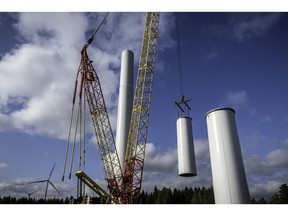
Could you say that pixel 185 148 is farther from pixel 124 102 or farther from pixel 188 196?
pixel 188 196

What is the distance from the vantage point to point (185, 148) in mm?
25906

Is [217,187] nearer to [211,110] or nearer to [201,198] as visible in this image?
[211,110]

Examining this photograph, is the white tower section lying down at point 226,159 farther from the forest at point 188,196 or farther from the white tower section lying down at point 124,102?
the forest at point 188,196

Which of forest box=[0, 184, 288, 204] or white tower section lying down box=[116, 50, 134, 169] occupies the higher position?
white tower section lying down box=[116, 50, 134, 169]

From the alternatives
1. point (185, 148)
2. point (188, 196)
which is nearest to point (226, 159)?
point (185, 148)

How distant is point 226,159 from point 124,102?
81.2 feet

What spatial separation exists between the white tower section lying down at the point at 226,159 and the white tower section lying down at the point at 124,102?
67.1ft

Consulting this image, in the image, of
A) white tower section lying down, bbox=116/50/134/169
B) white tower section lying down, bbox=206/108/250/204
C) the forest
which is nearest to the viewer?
white tower section lying down, bbox=206/108/250/204

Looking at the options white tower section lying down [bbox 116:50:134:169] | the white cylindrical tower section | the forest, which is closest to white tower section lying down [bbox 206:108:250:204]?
the white cylindrical tower section

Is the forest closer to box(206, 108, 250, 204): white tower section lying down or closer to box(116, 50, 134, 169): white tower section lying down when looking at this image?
box(116, 50, 134, 169): white tower section lying down

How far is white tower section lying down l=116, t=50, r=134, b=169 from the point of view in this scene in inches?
1478

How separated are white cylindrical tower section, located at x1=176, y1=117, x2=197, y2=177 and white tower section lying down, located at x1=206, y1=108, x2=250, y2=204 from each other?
688cm

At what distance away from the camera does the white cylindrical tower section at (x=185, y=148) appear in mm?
25328

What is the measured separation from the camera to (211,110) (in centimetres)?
1964
